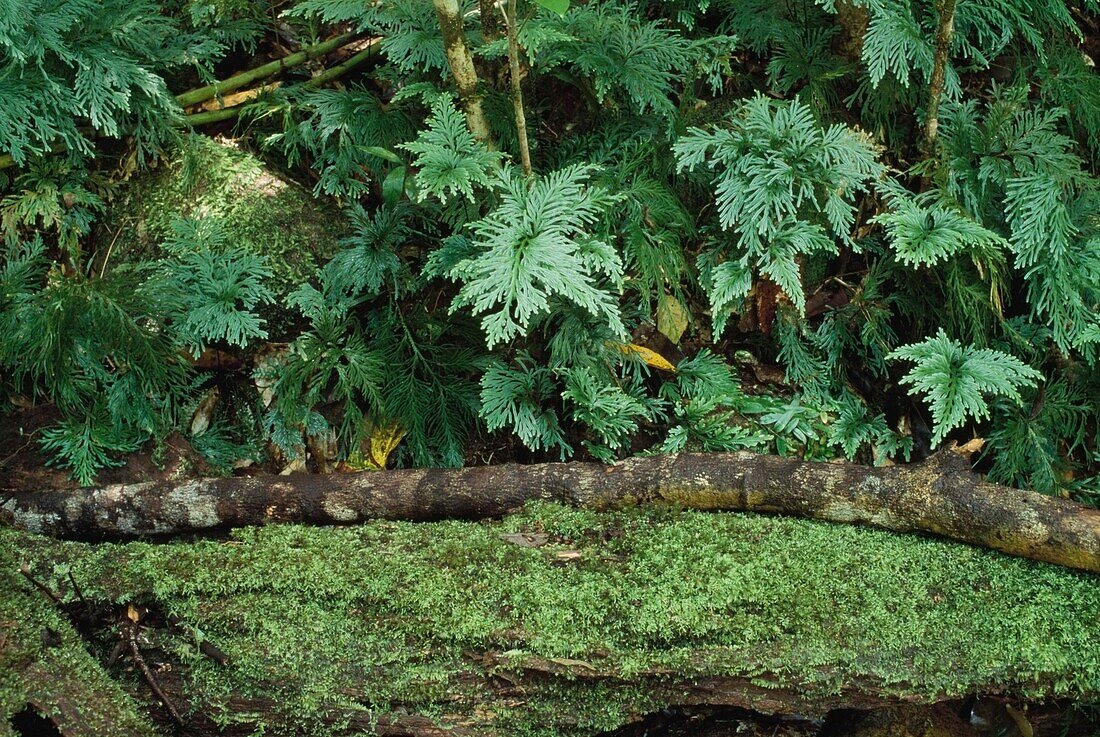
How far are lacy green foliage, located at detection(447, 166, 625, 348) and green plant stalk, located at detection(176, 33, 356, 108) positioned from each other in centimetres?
150

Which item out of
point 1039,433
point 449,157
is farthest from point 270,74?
point 1039,433

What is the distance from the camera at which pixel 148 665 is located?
8.05 ft

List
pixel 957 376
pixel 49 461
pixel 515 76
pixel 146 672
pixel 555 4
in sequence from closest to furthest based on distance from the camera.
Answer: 1. pixel 555 4
2. pixel 146 672
3. pixel 515 76
4. pixel 957 376
5. pixel 49 461

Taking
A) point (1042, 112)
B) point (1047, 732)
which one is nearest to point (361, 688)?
point (1047, 732)

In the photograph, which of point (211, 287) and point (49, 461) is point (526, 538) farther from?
point (49, 461)

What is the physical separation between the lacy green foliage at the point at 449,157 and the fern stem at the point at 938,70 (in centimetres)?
175

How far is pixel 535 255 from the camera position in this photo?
2.94 metres

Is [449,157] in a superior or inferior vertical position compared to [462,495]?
superior

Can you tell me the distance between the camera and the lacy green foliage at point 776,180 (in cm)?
331

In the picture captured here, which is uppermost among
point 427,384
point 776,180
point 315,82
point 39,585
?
point 315,82

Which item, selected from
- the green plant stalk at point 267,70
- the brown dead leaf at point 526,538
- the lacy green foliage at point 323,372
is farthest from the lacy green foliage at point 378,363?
the green plant stalk at point 267,70

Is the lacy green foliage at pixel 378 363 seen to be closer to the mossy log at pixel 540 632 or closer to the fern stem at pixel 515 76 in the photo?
the fern stem at pixel 515 76

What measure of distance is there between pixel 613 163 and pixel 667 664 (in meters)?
2.02

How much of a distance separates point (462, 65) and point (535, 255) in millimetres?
866
